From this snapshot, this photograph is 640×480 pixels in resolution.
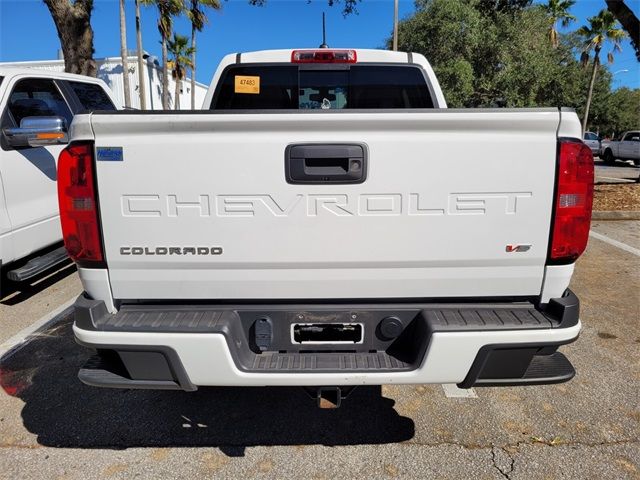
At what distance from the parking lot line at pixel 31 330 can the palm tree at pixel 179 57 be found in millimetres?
28289

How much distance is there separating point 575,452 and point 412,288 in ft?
4.63

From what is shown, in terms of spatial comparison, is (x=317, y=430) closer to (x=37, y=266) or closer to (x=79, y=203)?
(x=79, y=203)

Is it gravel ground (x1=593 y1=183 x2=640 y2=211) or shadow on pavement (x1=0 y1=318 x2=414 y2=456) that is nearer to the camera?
shadow on pavement (x1=0 y1=318 x2=414 y2=456)

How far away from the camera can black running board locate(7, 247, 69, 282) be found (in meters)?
4.07

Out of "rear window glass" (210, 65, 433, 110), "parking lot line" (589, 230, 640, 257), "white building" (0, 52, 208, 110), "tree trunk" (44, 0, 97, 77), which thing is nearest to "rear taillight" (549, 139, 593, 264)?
"rear window glass" (210, 65, 433, 110)

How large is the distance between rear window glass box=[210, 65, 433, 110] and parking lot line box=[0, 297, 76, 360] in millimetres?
2464

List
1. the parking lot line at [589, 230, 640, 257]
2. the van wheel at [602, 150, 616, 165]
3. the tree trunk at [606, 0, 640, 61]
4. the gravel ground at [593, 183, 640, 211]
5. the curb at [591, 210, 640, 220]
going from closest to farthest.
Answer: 1. the parking lot line at [589, 230, 640, 257]
2. the curb at [591, 210, 640, 220]
3. the gravel ground at [593, 183, 640, 211]
4. the tree trunk at [606, 0, 640, 61]
5. the van wheel at [602, 150, 616, 165]

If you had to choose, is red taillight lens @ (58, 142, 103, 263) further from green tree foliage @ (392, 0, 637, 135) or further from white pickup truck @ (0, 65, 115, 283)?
green tree foliage @ (392, 0, 637, 135)

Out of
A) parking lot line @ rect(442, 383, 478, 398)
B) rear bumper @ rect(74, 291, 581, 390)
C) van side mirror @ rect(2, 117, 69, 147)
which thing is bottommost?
parking lot line @ rect(442, 383, 478, 398)

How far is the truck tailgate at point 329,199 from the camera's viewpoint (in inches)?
78.7

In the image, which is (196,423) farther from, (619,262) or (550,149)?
(619,262)

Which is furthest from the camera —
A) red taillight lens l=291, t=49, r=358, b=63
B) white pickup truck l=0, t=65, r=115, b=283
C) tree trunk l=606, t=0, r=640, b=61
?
tree trunk l=606, t=0, r=640, b=61

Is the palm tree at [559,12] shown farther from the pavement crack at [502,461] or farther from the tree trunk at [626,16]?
the pavement crack at [502,461]

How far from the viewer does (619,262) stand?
5984 mm
